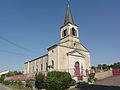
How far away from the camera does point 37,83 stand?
20562mm

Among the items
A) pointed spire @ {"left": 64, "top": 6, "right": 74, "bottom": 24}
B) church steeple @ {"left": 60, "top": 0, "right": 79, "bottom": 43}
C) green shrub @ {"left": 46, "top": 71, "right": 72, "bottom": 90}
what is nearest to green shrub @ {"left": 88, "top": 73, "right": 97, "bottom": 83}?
green shrub @ {"left": 46, "top": 71, "right": 72, "bottom": 90}

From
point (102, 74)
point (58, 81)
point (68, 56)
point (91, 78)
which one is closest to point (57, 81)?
point (58, 81)

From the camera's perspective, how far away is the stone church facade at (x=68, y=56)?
2531cm

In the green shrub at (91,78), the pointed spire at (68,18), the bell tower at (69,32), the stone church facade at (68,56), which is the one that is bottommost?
the green shrub at (91,78)

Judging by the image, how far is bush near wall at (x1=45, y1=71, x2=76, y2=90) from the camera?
709 inches

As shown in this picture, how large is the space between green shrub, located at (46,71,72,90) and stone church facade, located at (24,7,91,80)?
3465mm

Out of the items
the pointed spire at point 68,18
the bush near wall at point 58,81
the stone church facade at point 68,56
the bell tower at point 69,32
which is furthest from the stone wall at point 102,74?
the pointed spire at point 68,18

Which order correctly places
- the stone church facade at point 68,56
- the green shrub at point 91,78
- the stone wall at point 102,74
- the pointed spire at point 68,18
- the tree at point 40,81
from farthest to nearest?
the pointed spire at point 68,18 < the stone church facade at point 68,56 < the stone wall at point 102,74 < the green shrub at point 91,78 < the tree at point 40,81

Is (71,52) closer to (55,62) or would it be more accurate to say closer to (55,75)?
(55,62)

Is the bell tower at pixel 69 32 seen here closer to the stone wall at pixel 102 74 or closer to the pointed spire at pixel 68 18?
the pointed spire at pixel 68 18

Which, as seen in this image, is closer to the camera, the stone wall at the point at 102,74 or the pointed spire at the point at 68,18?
the stone wall at the point at 102,74

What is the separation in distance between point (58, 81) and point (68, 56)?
8.51 meters

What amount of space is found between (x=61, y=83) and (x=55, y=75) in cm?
145

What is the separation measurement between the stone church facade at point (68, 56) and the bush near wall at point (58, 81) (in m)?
3.41
